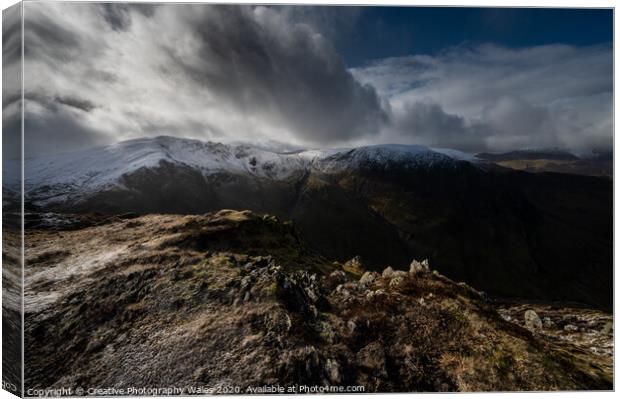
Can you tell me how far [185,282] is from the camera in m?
17.9

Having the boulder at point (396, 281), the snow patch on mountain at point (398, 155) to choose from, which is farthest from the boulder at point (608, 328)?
the snow patch on mountain at point (398, 155)

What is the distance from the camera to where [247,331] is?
15750mm

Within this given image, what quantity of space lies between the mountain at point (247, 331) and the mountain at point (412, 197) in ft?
15.4

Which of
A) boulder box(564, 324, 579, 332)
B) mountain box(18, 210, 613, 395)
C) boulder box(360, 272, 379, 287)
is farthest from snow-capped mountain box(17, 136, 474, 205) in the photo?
boulder box(564, 324, 579, 332)

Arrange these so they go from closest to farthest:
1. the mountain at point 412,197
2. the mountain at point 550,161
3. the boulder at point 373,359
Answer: the boulder at point 373,359, the mountain at point 550,161, the mountain at point 412,197

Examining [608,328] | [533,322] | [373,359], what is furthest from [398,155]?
[373,359]

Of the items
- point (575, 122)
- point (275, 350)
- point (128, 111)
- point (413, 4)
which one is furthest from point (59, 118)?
point (575, 122)

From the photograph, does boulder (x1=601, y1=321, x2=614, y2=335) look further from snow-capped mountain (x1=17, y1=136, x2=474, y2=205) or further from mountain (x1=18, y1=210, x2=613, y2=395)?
snow-capped mountain (x1=17, y1=136, x2=474, y2=205)

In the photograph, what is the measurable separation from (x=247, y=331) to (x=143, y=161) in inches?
1171

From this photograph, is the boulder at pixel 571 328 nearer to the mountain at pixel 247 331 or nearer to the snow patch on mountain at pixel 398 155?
the mountain at pixel 247 331

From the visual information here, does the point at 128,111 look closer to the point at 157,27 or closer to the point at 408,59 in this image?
the point at 157,27

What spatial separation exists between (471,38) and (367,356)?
19338 millimetres

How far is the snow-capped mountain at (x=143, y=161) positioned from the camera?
796 inches

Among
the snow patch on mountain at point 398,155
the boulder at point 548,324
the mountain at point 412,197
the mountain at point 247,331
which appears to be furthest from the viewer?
the snow patch on mountain at point 398,155
